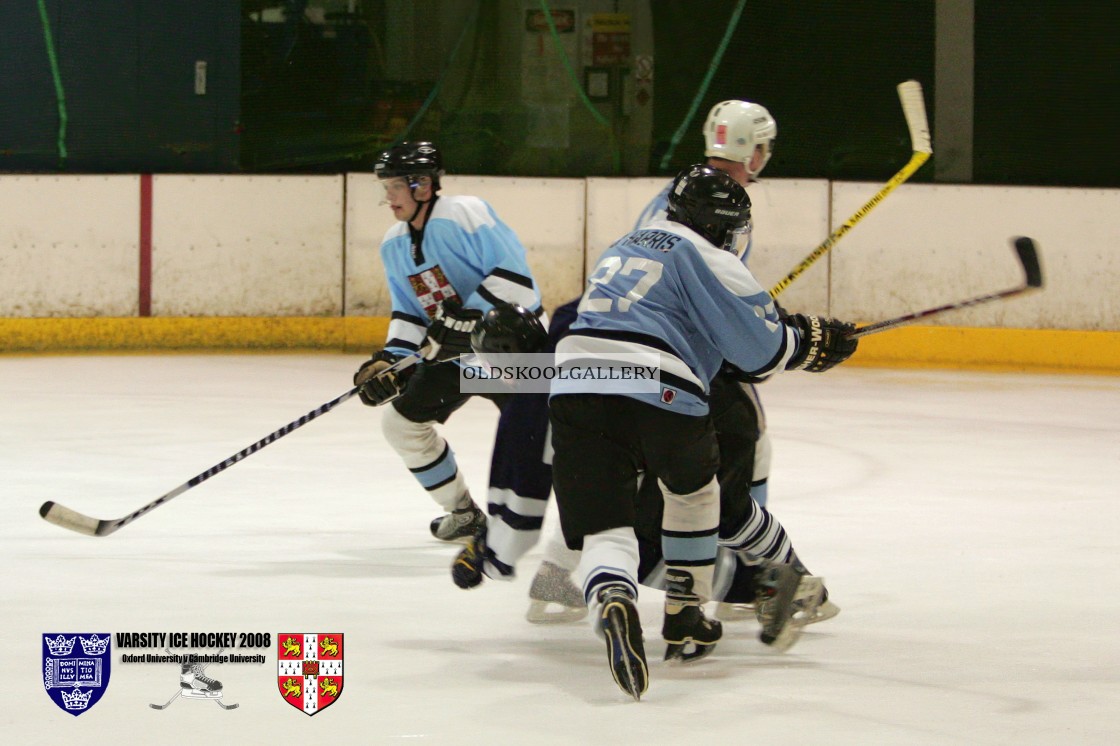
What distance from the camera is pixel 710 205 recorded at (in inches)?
105

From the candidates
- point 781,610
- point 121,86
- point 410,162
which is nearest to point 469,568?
point 781,610

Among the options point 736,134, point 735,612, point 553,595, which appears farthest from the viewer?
point 736,134

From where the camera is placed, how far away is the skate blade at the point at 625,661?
2.42m

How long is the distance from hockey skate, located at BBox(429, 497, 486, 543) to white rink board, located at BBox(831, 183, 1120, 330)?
12.5ft

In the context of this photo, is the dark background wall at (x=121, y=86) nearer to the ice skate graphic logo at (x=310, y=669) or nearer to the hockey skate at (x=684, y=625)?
the ice skate graphic logo at (x=310, y=669)

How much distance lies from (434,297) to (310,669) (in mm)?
1388

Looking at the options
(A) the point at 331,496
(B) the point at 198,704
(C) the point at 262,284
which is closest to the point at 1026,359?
(C) the point at 262,284

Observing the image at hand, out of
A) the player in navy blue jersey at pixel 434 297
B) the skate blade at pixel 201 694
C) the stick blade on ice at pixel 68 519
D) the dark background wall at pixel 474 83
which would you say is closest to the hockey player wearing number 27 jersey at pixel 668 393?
the skate blade at pixel 201 694

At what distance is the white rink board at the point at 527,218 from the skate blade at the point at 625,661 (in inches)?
199

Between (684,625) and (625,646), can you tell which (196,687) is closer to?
(625,646)

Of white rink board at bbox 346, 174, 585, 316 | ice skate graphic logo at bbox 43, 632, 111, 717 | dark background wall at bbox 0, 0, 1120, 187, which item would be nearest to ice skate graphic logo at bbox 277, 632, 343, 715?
ice skate graphic logo at bbox 43, 632, 111, 717

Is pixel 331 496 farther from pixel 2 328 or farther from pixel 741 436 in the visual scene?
pixel 2 328

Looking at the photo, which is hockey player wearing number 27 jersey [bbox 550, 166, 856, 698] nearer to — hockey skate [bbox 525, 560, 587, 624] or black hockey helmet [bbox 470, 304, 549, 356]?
black hockey helmet [bbox 470, 304, 549, 356]

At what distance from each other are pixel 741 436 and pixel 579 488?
44 centimetres
